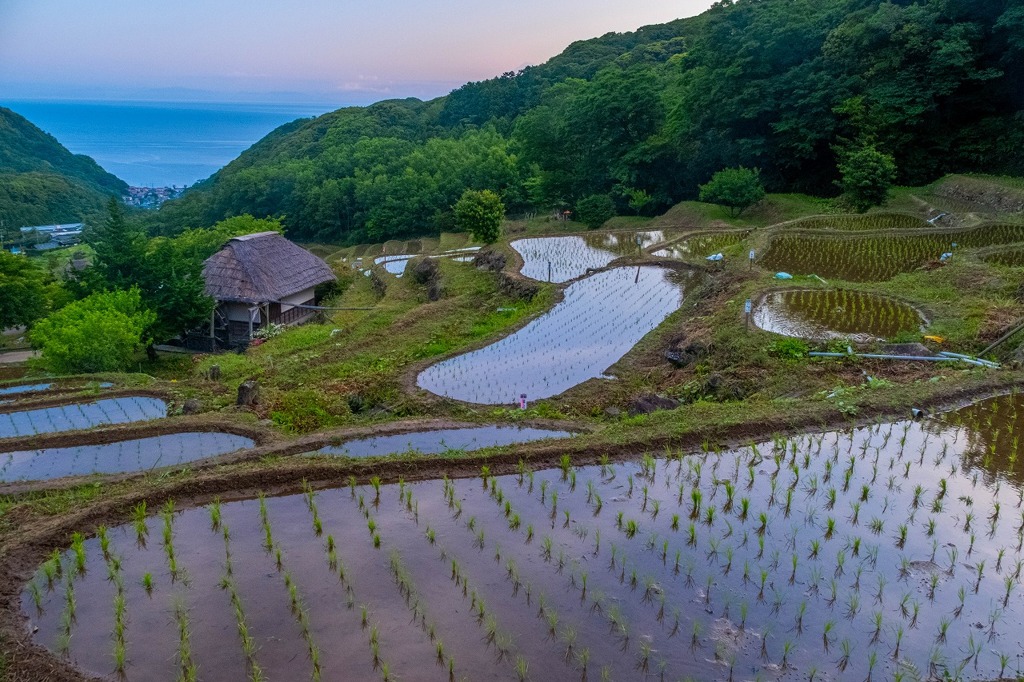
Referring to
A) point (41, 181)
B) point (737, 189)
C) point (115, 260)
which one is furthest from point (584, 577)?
point (41, 181)

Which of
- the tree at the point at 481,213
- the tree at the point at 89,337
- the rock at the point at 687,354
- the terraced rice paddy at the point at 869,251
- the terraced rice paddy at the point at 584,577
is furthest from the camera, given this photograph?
the tree at the point at 481,213

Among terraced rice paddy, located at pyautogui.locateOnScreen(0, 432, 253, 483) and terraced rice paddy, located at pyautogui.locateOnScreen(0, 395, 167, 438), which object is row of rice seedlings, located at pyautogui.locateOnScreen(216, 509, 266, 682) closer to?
terraced rice paddy, located at pyautogui.locateOnScreen(0, 432, 253, 483)

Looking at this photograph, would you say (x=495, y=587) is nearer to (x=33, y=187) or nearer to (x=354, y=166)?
(x=354, y=166)

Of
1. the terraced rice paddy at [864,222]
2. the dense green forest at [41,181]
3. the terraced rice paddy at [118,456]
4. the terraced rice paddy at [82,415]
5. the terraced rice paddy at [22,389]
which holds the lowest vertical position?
the terraced rice paddy at [118,456]

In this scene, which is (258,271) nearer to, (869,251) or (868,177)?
(869,251)

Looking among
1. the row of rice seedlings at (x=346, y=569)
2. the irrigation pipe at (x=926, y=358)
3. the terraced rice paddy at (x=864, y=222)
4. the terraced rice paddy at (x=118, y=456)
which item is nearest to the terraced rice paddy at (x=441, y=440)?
the row of rice seedlings at (x=346, y=569)

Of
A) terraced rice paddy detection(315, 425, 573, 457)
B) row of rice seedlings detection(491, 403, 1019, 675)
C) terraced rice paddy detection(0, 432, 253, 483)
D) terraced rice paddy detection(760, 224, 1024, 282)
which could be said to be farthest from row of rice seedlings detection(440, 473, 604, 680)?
terraced rice paddy detection(760, 224, 1024, 282)

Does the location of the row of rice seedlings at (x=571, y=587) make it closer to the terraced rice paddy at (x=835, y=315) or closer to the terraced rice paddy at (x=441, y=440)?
the terraced rice paddy at (x=441, y=440)

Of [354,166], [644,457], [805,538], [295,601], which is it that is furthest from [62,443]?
[354,166]
